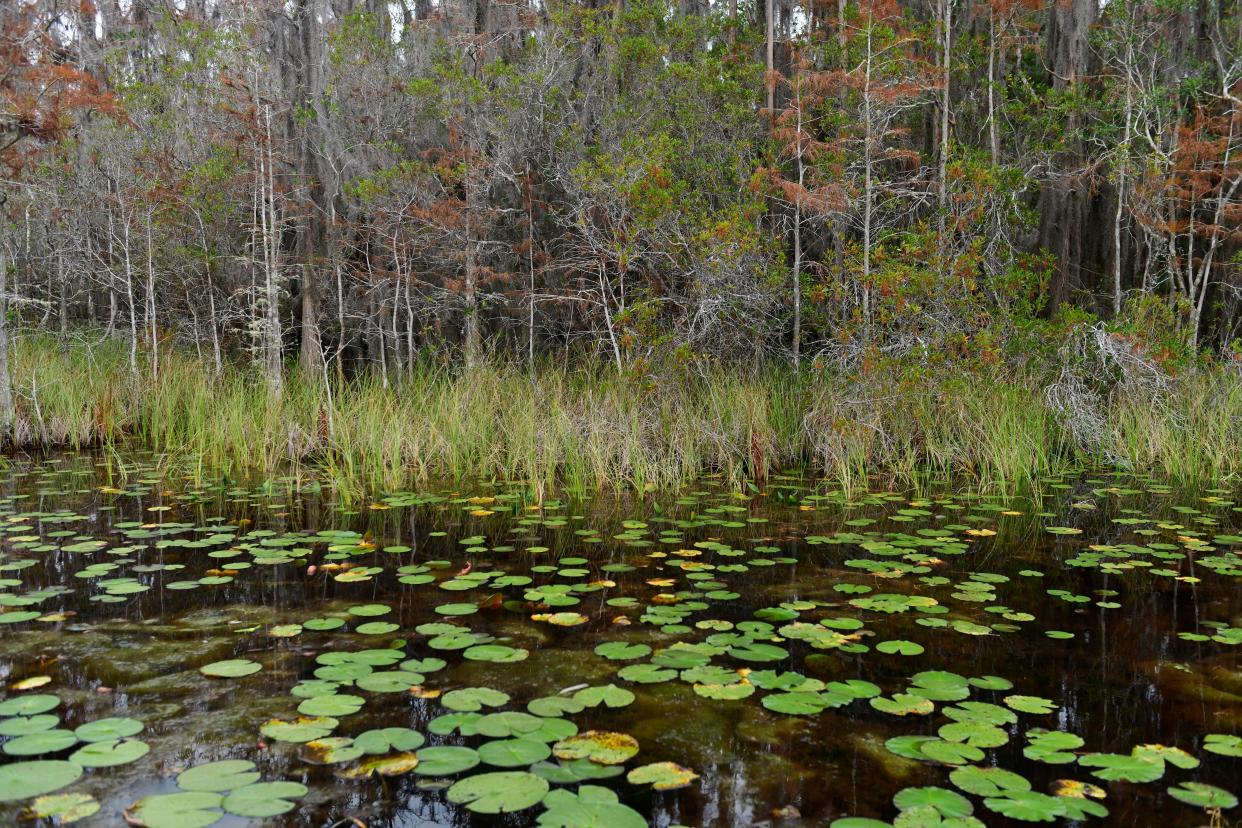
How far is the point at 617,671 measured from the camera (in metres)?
2.89

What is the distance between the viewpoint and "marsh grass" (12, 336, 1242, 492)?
22.4 ft

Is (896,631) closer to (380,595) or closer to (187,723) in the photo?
(380,595)

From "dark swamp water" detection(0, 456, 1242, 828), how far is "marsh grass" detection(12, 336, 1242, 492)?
1.60m

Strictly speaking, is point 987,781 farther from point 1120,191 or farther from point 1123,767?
point 1120,191

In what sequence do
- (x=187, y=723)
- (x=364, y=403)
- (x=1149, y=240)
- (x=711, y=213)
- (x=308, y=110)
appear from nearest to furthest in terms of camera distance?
(x=187, y=723), (x=364, y=403), (x=711, y=213), (x=1149, y=240), (x=308, y=110)

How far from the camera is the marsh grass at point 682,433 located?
6.83m

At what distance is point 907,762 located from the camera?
2.29 m

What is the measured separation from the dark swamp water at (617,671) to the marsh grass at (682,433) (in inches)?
62.8

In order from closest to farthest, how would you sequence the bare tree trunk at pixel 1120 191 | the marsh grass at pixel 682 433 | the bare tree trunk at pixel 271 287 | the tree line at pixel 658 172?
the marsh grass at pixel 682 433
the tree line at pixel 658 172
the bare tree trunk at pixel 271 287
the bare tree trunk at pixel 1120 191

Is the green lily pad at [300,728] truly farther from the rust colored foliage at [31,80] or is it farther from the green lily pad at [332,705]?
the rust colored foliage at [31,80]

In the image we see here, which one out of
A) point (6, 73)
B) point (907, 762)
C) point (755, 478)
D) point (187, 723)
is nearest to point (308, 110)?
point (6, 73)

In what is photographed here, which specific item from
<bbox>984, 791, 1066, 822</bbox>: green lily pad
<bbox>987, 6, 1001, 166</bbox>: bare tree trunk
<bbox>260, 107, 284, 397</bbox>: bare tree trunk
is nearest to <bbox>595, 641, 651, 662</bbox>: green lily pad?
<bbox>984, 791, 1066, 822</bbox>: green lily pad

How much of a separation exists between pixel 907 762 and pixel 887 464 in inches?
210

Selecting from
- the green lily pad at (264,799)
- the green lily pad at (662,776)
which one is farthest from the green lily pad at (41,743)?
the green lily pad at (662,776)
